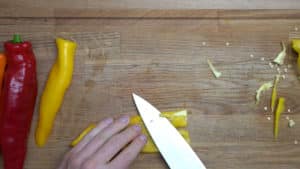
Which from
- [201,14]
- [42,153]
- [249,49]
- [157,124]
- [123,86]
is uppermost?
[201,14]

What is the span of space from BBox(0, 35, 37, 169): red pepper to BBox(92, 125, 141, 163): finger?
0.25m

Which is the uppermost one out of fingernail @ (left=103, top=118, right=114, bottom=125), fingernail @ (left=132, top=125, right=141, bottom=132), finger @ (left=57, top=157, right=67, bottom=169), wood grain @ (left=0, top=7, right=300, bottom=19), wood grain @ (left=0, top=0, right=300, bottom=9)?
wood grain @ (left=0, top=0, right=300, bottom=9)

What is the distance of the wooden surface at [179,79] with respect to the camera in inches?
55.9

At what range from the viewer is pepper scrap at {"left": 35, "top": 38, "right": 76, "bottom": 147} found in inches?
54.7

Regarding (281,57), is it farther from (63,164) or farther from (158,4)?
(63,164)

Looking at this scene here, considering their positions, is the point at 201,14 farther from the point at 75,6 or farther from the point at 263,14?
the point at 75,6

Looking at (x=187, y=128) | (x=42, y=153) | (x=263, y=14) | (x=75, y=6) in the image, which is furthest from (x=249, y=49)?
(x=42, y=153)

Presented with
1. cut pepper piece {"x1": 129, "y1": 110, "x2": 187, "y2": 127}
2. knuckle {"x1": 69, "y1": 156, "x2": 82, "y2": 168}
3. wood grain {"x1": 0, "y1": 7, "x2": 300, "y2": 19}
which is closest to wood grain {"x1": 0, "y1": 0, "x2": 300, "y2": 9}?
wood grain {"x1": 0, "y1": 7, "x2": 300, "y2": 19}

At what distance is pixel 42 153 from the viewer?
141 cm

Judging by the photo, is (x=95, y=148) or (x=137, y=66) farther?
(x=137, y=66)

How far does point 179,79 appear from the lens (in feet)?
4.69

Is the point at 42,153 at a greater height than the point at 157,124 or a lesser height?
lesser

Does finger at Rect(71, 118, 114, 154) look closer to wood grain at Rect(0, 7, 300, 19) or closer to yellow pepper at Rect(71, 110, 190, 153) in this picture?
yellow pepper at Rect(71, 110, 190, 153)

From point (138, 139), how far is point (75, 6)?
1.50 ft
